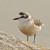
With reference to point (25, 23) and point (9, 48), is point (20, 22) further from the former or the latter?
point (9, 48)

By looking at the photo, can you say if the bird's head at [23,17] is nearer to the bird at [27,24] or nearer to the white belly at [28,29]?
the bird at [27,24]

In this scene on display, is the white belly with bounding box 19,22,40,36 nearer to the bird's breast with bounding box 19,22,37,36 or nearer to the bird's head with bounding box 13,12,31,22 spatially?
the bird's breast with bounding box 19,22,37,36

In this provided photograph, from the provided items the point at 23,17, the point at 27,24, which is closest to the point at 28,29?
the point at 27,24

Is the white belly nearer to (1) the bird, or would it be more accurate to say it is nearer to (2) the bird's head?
(1) the bird

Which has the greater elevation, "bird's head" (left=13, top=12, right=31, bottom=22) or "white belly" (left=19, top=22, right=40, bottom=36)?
"bird's head" (left=13, top=12, right=31, bottom=22)

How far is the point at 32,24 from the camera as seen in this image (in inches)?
422

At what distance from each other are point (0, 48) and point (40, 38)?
270 inches

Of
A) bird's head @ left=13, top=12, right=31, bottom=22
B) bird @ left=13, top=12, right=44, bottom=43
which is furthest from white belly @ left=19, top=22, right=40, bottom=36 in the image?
bird's head @ left=13, top=12, right=31, bottom=22

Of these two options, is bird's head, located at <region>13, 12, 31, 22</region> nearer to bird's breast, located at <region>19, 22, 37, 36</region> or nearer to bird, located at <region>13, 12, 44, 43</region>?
bird, located at <region>13, 12, 44, 43</region>

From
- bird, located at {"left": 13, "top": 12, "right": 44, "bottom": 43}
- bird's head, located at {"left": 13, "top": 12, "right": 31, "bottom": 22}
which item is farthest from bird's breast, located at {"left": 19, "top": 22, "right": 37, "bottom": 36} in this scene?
bird's head, located at {"left": 13, "top": 12, "right": 31, "bottom": 22}

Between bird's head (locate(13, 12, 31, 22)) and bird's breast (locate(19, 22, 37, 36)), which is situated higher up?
bird's head (locate(13, 12, 31, 22))

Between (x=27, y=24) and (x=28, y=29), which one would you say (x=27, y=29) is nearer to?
(x=28, y=29)

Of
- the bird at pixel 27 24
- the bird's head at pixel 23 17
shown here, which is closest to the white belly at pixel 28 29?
the bird at pixel 27 24

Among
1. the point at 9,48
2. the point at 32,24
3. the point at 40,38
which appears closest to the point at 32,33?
the point at 32,24
